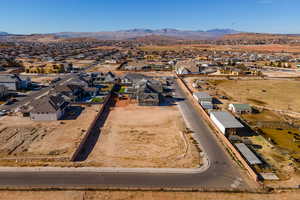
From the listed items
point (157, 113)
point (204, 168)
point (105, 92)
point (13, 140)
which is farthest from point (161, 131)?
point (105, 92)

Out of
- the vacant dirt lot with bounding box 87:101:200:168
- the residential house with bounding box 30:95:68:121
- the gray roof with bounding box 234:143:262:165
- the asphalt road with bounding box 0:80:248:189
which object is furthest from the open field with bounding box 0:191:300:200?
the residential house with bounding box 30:95:68:121

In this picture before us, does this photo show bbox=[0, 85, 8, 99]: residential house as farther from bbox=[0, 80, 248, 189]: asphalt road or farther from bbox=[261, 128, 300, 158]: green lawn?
bbox=[261, 128, 300, 158]: green lawn

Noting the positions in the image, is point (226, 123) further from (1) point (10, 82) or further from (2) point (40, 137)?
(1) point (10, 82)

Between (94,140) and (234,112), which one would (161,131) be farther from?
(234,112)

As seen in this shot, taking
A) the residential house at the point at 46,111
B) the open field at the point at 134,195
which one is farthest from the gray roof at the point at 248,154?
the residential house at the point at 46,111

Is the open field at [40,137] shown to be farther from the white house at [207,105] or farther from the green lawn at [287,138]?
the green lawn at [287,138]

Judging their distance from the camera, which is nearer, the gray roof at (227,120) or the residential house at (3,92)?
the gray roof at (227,120)
